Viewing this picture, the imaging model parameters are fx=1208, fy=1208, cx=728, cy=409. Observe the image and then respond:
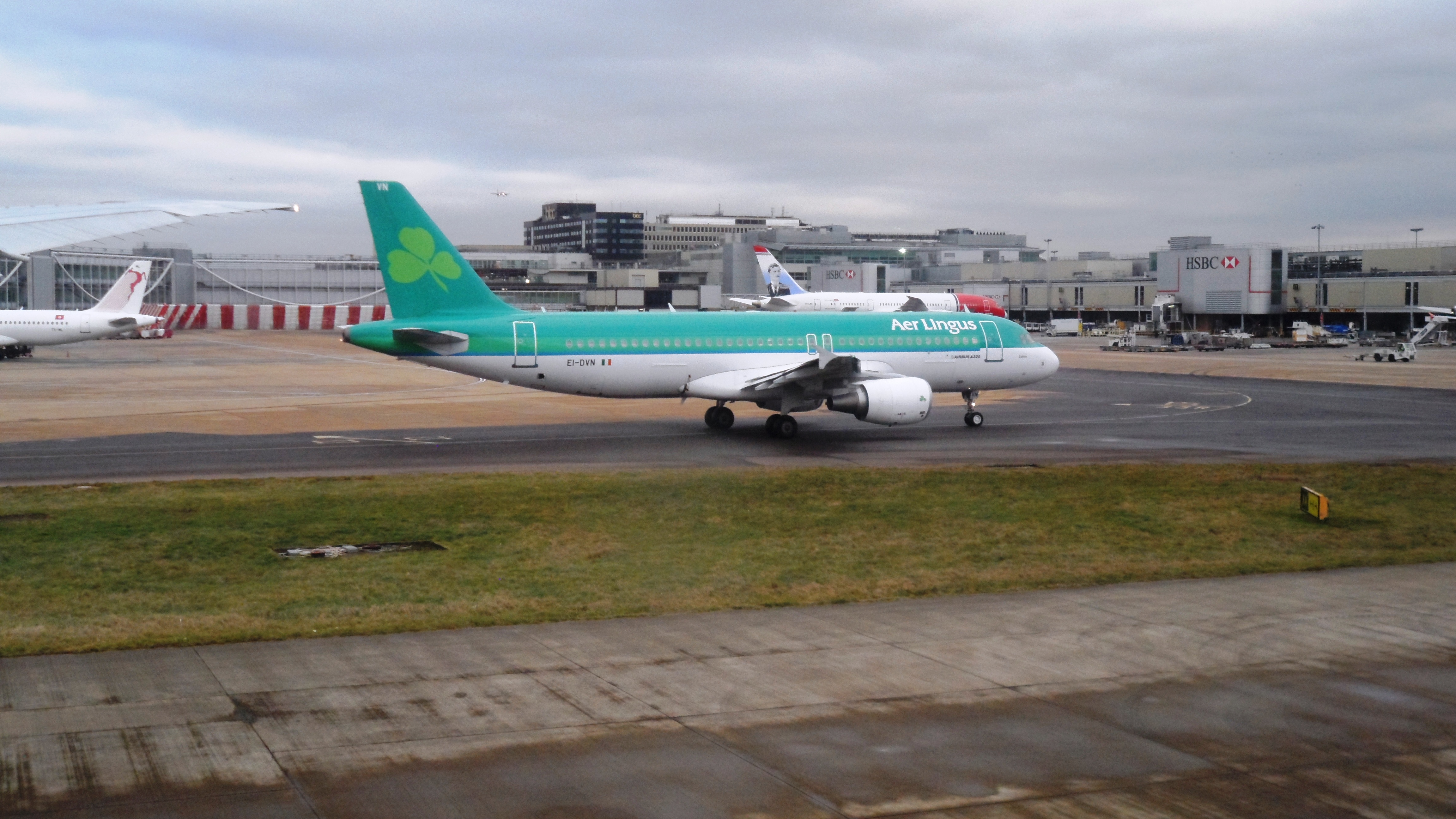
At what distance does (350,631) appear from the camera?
48.7ft

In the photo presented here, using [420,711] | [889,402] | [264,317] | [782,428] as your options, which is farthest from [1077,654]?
[264,317]

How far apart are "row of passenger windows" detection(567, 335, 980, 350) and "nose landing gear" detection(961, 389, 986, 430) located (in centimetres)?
184

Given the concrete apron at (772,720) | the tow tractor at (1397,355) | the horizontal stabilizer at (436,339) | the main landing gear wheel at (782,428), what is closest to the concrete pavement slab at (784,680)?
the concrete apron at (772,720)

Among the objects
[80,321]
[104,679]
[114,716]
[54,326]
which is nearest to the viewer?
[114,716]

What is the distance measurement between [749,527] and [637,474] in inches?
235

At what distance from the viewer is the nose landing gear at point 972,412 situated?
40031mm

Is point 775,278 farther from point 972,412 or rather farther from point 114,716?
point 114,716

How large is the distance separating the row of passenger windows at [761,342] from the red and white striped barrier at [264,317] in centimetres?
10321

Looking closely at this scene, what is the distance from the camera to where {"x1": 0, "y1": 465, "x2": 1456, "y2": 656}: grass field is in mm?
16109

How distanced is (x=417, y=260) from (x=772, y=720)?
2565 centimetres

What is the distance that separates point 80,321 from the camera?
261 feet

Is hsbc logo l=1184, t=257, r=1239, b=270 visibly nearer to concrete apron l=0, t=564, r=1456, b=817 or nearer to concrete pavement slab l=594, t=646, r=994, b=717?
concrete apron l=0, t=564, r=1456, b=817

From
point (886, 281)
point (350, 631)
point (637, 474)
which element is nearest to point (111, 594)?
point (350, 631)

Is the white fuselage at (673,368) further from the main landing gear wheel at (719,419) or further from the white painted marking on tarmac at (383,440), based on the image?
the white painted marking on tarmac at (383,440)
